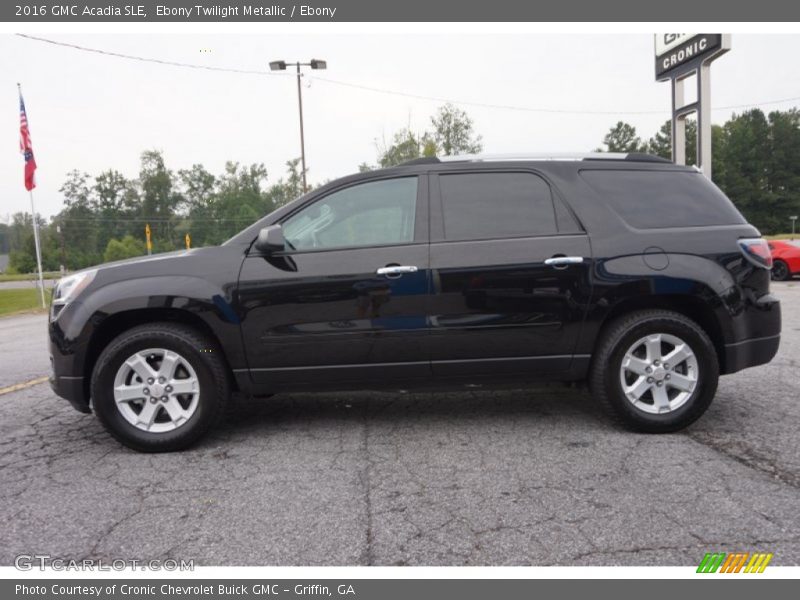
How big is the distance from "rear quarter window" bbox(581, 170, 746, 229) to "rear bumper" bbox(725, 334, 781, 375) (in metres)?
0.80

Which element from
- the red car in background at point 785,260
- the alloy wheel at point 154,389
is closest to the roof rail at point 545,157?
the alloy wheel at point 154,389

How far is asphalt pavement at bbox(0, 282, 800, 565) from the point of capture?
8.09ft

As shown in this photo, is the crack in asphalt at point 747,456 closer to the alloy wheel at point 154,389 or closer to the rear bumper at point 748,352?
the rear bumper at point 748,352

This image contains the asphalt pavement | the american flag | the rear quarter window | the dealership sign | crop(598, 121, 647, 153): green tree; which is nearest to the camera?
the asphalt pavement

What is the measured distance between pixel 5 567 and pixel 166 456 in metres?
1.29

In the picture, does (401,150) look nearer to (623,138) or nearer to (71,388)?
(71,388)

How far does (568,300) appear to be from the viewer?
374 cm

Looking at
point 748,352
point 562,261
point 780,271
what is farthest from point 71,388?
point 780,271

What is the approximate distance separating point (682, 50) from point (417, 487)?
630 inches

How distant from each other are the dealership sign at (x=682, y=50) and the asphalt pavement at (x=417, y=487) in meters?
12.4

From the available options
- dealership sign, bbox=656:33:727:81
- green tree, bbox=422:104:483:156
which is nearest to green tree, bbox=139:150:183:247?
green tree, bbox=422:104:483:156

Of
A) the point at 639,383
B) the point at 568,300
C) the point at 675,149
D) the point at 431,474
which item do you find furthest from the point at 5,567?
the point at 675,149

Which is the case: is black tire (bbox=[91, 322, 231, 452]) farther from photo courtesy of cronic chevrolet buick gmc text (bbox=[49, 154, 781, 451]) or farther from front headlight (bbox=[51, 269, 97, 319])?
front headlight (bbox=[51, 269, 97, 319])

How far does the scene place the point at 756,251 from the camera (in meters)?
3.82
